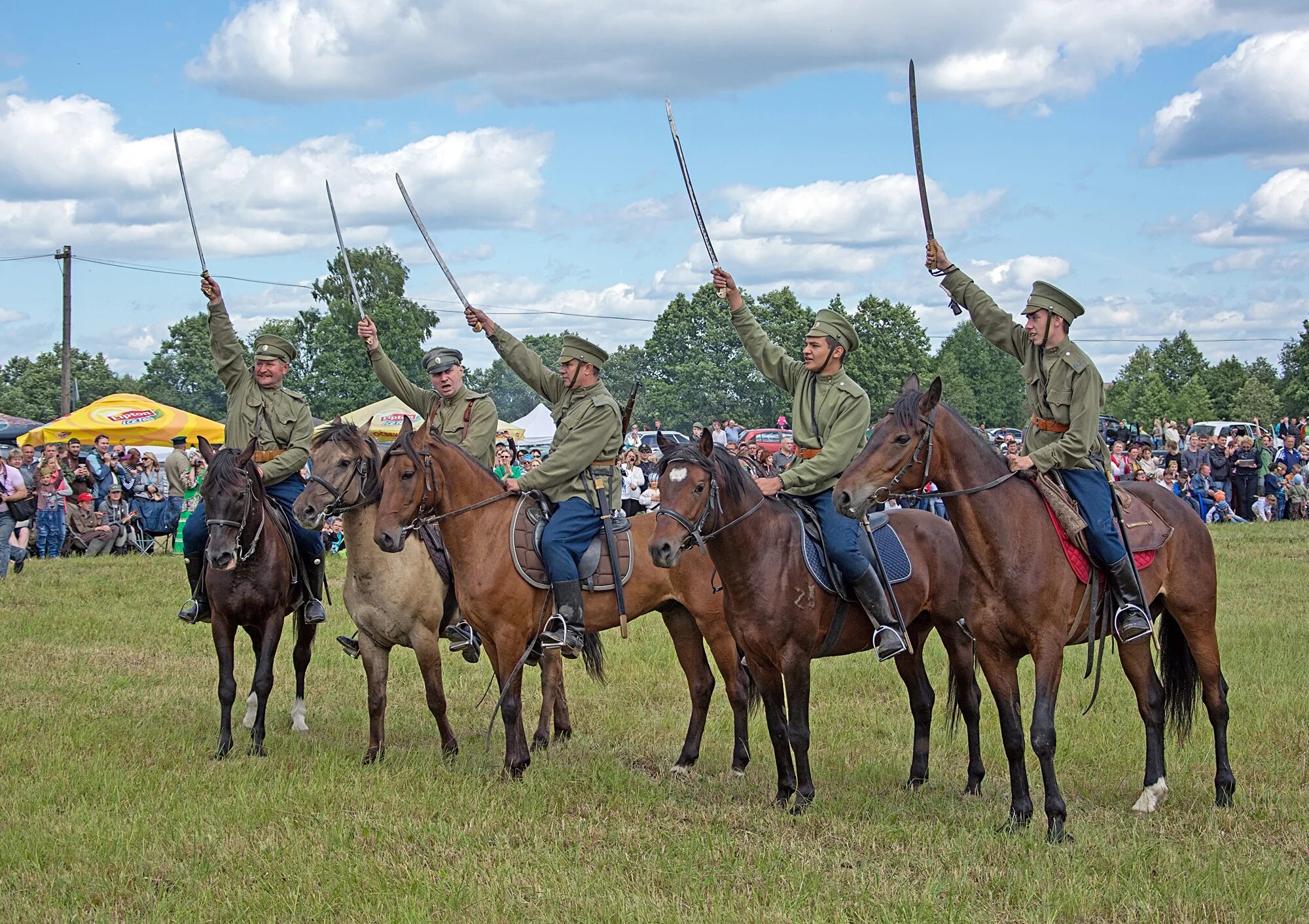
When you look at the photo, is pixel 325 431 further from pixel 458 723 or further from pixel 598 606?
pixel 458 723

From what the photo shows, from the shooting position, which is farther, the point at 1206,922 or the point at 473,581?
the point at 473,581

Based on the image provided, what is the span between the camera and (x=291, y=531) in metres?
10.5

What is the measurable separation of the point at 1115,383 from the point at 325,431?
10470 cm

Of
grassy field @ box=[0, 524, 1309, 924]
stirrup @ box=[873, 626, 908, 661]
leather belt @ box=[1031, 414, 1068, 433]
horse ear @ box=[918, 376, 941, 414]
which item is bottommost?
grassy field @ box=[0, 524, 1309, 924]

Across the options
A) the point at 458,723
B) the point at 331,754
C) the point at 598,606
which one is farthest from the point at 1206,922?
the point at 458,723

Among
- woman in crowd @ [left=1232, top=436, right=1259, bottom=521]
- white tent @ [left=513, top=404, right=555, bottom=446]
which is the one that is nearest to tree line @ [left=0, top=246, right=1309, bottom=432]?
white tent @ [left=513, top=404, right=555, bottom=446]

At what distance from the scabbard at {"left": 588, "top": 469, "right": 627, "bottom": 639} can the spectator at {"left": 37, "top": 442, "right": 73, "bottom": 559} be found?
16.7 metres

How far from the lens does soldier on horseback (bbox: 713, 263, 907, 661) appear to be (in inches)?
329

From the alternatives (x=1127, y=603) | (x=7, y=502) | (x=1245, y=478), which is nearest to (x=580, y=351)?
(x=1127, y=603)

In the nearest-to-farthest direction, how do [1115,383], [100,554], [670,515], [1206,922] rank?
[1206,922], [670,515], [100,554], [1115,383]

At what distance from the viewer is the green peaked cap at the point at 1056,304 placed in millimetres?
8195

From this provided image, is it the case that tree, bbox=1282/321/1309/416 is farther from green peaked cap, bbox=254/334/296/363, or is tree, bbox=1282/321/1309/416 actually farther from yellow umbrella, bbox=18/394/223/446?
green peaked cap, bbox=254/334/296/363

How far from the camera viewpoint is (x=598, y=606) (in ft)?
31.7

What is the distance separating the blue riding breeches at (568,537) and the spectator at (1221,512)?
25.2 meters
